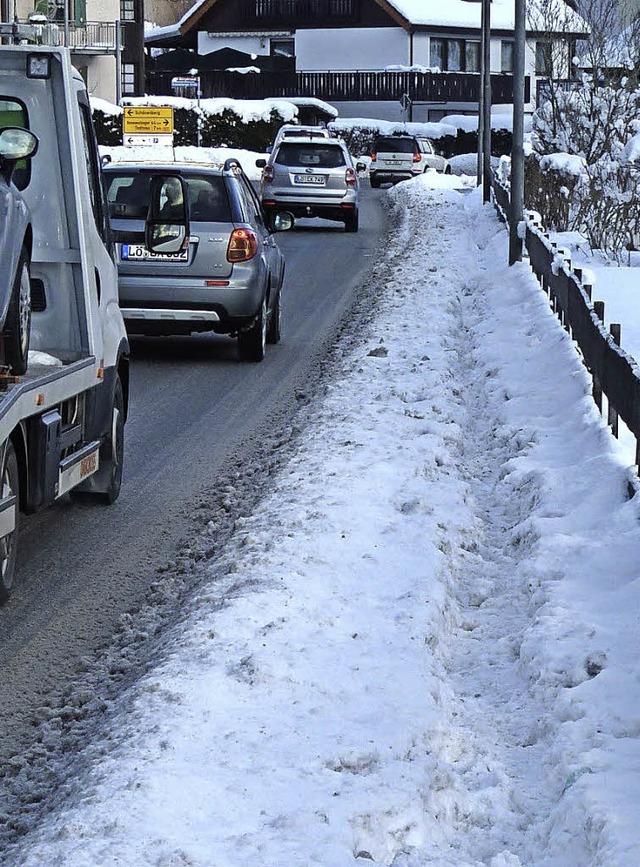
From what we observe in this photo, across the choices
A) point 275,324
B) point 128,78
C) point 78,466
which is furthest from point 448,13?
point 78,466

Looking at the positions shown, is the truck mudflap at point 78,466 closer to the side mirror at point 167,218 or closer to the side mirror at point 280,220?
the side mirror at point 167,218

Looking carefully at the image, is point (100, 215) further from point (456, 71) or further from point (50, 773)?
point (456, 71)

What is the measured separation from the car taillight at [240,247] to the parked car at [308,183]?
18354mm

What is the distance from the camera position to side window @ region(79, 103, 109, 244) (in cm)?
828

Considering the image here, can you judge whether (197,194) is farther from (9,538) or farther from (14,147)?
(9,538)

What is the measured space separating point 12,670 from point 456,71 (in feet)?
264

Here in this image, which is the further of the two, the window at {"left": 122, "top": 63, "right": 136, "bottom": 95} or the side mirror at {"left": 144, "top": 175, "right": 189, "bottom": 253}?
the window at {"left": 122, "top": 63, "right": 136, "bottom": 95}

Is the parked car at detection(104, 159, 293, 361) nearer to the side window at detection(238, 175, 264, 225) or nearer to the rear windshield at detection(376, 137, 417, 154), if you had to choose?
the side window at detection(238, 175, 264, 225)

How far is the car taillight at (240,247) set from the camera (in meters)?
14.1

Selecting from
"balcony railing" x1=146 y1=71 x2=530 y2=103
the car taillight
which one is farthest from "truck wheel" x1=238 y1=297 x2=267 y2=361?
"balcony railing" x1=146 y1=71 x2=530 y2=103

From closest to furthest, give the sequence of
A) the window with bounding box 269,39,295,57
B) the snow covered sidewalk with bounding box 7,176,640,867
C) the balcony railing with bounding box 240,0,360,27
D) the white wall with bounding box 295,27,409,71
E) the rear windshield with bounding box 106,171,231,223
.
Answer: the snow covered sidewalk with bounding box 7,176,640,867 → the rear windshield with bounding box 106,171,231,223 → the white wall with bounding box 295,27,409,71 → the balcony railing with bounding box 240,0,360,27 → the window with bounding box 269,39,295,57

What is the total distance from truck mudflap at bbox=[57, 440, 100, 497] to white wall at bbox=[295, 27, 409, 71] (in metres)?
76.7

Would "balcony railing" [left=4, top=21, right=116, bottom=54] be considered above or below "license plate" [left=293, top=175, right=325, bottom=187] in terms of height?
above

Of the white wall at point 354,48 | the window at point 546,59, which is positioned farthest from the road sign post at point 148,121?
the white wall at point 354,48
